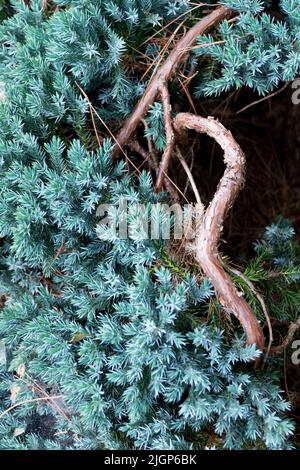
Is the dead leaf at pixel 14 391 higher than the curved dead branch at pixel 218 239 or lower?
lower

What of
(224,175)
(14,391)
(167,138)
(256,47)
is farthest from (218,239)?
(14,391)

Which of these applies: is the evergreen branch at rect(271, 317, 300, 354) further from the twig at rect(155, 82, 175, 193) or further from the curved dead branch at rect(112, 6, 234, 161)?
the curved dead branch at rect(112, 6, 234, 161)

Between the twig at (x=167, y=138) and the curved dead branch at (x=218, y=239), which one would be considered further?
the twig at (x=167, y=138)

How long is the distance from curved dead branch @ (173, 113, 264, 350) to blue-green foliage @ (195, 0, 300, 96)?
0.14 m

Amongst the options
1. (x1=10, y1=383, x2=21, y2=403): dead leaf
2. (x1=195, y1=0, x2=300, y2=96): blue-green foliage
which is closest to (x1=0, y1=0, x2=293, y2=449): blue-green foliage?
(x1=10, y1=383, x2=21, y2=403): dead leaf

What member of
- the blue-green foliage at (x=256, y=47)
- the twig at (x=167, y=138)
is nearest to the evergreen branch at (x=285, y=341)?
the twig at (x=167, y=138)

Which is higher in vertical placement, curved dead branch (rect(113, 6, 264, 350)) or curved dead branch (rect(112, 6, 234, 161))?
curved dead branch (rect(112, 6, 234, 161))

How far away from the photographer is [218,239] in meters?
1.16

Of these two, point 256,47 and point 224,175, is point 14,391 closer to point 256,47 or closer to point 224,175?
point 224,175

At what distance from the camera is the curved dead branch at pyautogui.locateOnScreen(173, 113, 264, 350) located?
113 cm

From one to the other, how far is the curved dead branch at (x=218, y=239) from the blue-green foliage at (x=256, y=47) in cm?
14

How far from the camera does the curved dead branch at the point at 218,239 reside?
113 centimetres

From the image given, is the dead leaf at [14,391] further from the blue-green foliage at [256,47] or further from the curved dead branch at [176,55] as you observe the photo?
the blue-green foliage at [256,47]
